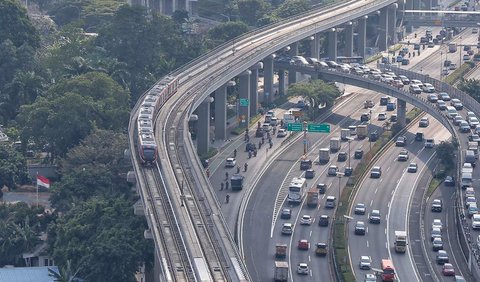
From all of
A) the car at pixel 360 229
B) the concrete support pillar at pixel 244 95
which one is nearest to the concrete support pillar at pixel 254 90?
the concrete support pillar at pixel 244 95

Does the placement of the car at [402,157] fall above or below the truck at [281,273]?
below

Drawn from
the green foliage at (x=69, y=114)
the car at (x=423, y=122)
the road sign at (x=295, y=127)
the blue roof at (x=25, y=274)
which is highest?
the green foliage at (x=69, y=114)

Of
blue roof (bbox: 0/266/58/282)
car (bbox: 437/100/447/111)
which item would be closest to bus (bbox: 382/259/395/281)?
blue roof (bbox: 0/266/58/282)

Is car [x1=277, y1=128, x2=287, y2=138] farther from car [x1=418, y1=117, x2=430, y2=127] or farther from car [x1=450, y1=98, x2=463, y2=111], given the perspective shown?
car [x1=450, y1=98, x2=463, y2=111]

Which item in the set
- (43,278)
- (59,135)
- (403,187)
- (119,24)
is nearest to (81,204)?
(43,278)

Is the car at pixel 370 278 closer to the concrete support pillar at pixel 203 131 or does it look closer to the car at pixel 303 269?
the car at pixel 303 269

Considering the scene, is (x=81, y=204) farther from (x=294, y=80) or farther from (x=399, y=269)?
(x=294, y=80)

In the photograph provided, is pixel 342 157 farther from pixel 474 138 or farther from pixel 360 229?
pixel 360 229
